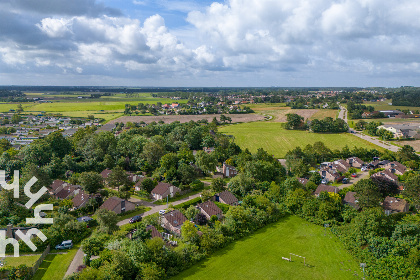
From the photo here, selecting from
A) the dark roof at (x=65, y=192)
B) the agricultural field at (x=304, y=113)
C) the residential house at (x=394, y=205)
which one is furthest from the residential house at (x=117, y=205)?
the agricultural field at (x=304, y=113)

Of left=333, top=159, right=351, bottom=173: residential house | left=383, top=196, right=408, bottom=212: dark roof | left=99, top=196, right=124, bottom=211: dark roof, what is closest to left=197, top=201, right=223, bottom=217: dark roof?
left=99, top=196, right=124, bottom=211: dark roof

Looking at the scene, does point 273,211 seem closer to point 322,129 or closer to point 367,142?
point 367,142

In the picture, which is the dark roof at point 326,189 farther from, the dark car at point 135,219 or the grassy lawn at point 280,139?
the dark car at point 135,219

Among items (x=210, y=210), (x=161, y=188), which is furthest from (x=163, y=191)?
(x=210, y=210)

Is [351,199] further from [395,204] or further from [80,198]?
[80,198]

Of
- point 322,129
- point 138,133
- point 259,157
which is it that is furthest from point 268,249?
point 322,129

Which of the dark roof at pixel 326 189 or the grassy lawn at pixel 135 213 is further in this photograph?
the dark roof at pixel 326 189
